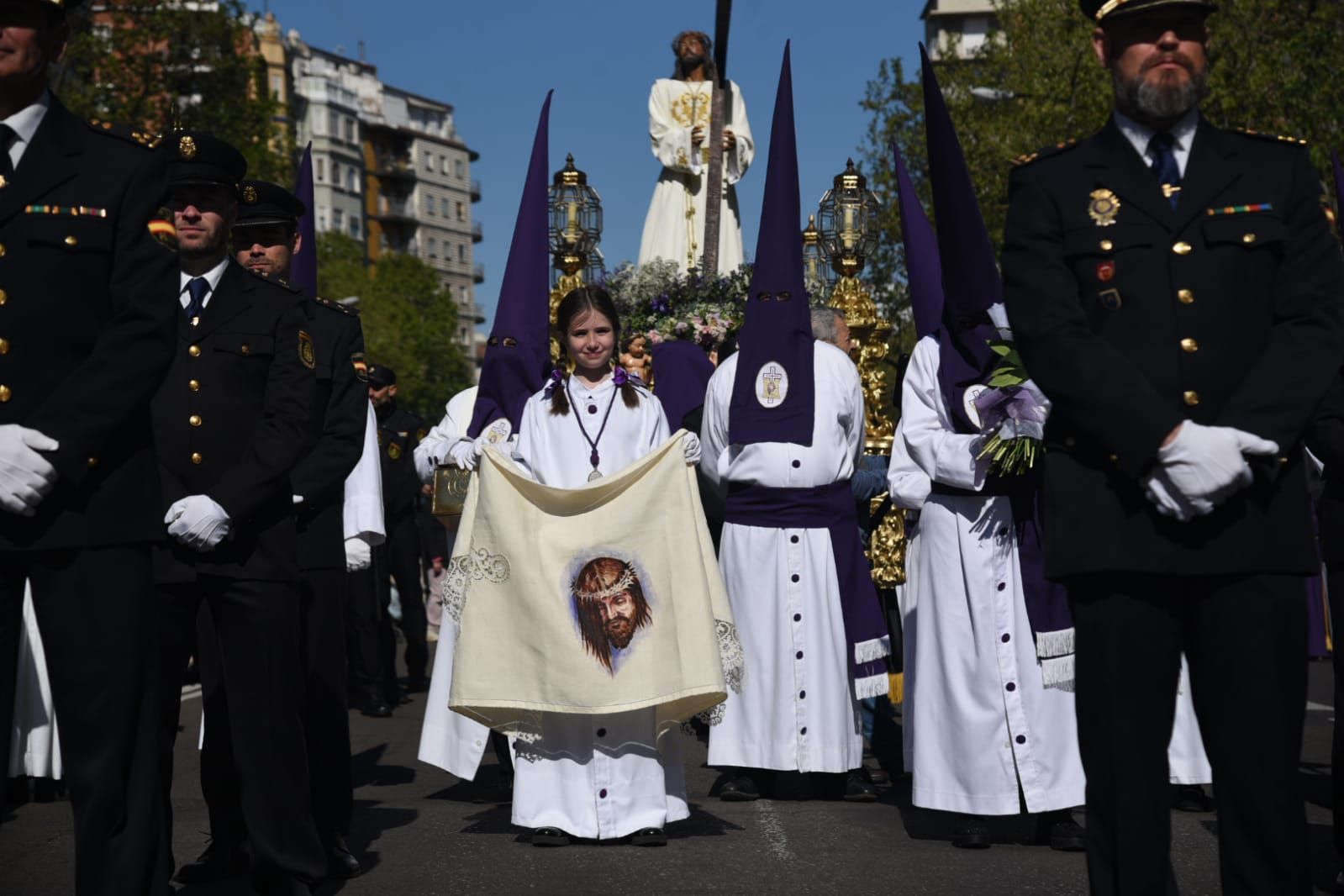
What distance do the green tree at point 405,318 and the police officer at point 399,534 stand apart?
Answer: 61.3 m

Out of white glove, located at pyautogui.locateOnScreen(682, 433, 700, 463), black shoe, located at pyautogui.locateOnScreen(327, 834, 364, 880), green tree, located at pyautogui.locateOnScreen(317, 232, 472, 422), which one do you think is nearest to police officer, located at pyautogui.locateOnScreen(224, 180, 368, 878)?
black shoe, located at pyautogui.locateOnScreen(327, 834, 364, 880)

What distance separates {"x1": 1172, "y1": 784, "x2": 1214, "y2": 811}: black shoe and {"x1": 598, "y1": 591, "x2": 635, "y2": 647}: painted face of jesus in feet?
8.20

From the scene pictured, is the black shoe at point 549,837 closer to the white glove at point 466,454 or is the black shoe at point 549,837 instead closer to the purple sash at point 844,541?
the white glove at point 466,454

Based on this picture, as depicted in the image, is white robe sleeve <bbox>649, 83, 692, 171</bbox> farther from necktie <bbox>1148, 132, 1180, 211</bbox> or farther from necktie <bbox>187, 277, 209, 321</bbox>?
necktie <bbox>1148, 132, 1180, 211</bbox>

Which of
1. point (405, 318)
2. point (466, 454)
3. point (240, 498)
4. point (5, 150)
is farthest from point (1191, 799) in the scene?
point (405, 318)

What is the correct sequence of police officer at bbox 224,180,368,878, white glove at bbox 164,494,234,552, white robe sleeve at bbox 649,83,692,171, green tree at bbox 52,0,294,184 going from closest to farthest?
white glove at bbox 164,494,234,552, police officer at bbox 224,180,368,878, white robe sleeve at bbox 649,83,692,171, green tree at bbox 52,0,294,184

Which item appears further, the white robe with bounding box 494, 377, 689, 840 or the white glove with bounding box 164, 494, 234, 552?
the white robe with bounding box 494, 377, 689, 840

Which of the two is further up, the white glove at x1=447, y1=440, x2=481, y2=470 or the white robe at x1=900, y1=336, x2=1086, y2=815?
the white glove at x1=447, y1=440, x2=481, y2=470

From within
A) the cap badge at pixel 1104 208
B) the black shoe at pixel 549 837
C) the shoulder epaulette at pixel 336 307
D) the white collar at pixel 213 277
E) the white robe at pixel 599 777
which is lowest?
the black shoe at pixel 549 837

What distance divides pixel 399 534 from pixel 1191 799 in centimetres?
902

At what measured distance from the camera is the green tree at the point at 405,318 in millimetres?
85562

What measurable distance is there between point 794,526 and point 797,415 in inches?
22.8

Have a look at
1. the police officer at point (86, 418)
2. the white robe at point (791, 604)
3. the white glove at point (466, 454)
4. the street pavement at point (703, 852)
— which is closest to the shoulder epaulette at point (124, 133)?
the police officer at point (86, 418)

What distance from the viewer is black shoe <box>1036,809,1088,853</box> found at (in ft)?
26.6
